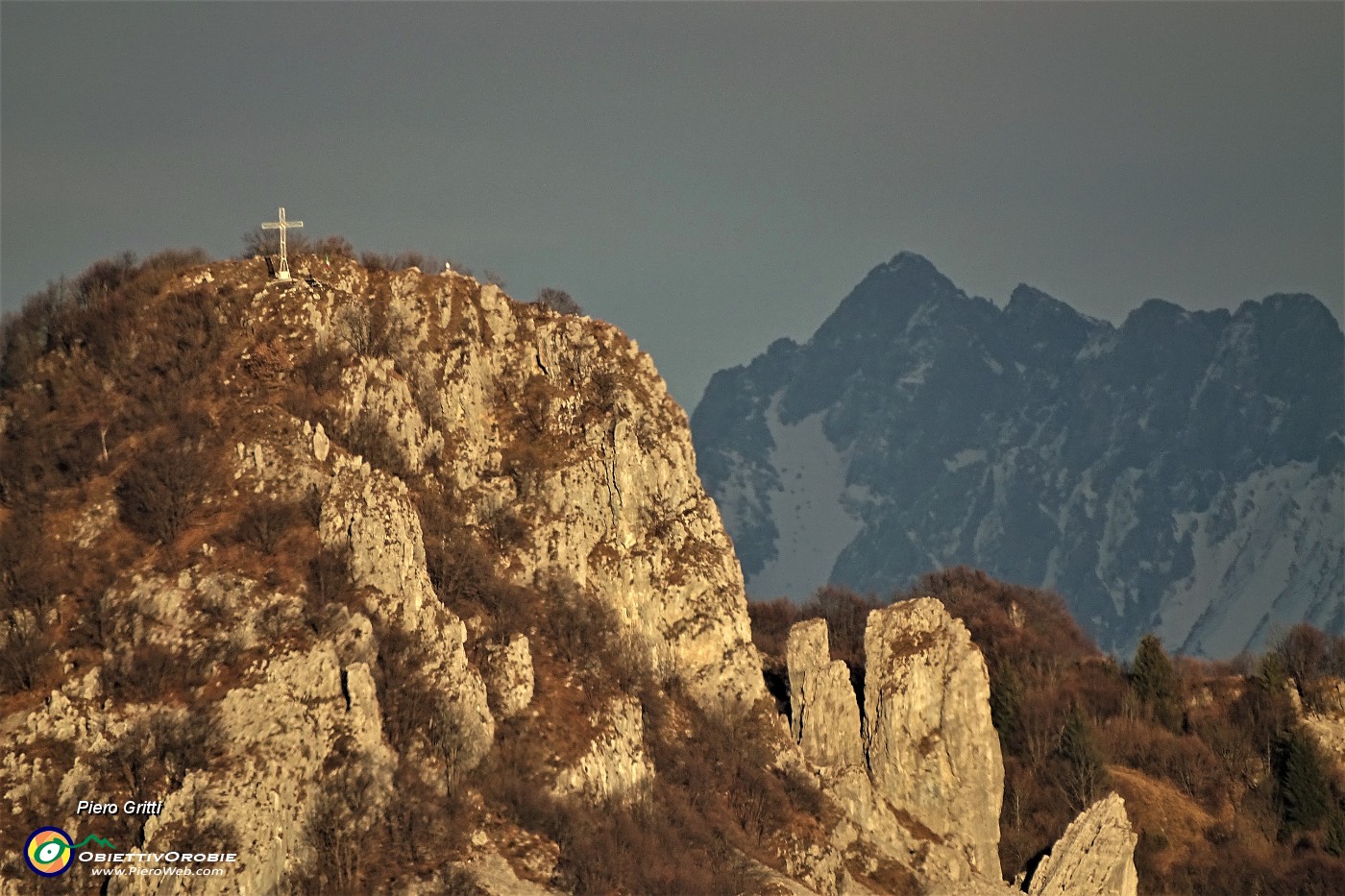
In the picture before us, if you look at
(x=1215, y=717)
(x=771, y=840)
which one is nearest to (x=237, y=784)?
(x=771, y=840)

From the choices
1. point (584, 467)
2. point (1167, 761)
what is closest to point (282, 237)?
point (584, 467)

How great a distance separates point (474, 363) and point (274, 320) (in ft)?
31.6

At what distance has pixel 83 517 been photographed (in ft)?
373

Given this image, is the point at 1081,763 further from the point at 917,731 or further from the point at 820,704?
the point at 820,704

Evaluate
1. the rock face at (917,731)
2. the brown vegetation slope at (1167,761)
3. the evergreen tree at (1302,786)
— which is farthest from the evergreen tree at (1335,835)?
the rock face at (917,731)

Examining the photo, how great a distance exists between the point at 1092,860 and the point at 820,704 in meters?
14.7

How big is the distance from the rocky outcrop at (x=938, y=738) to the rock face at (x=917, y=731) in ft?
0.15

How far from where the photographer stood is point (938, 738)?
128 m

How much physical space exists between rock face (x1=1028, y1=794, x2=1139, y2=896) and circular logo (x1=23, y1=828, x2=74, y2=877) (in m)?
47.2

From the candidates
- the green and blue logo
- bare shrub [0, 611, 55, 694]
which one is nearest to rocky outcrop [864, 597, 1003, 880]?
Answer: bare shrub [0, 611, 55, 694]

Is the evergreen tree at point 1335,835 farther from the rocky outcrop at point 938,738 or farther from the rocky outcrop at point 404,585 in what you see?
the rocky outcrop at point 404,585

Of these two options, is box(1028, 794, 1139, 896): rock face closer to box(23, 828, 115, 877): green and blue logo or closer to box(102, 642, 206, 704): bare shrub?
box(102, 642, 206, 704): bare shrub

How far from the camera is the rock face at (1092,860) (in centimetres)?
12781

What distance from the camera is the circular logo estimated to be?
100 m
